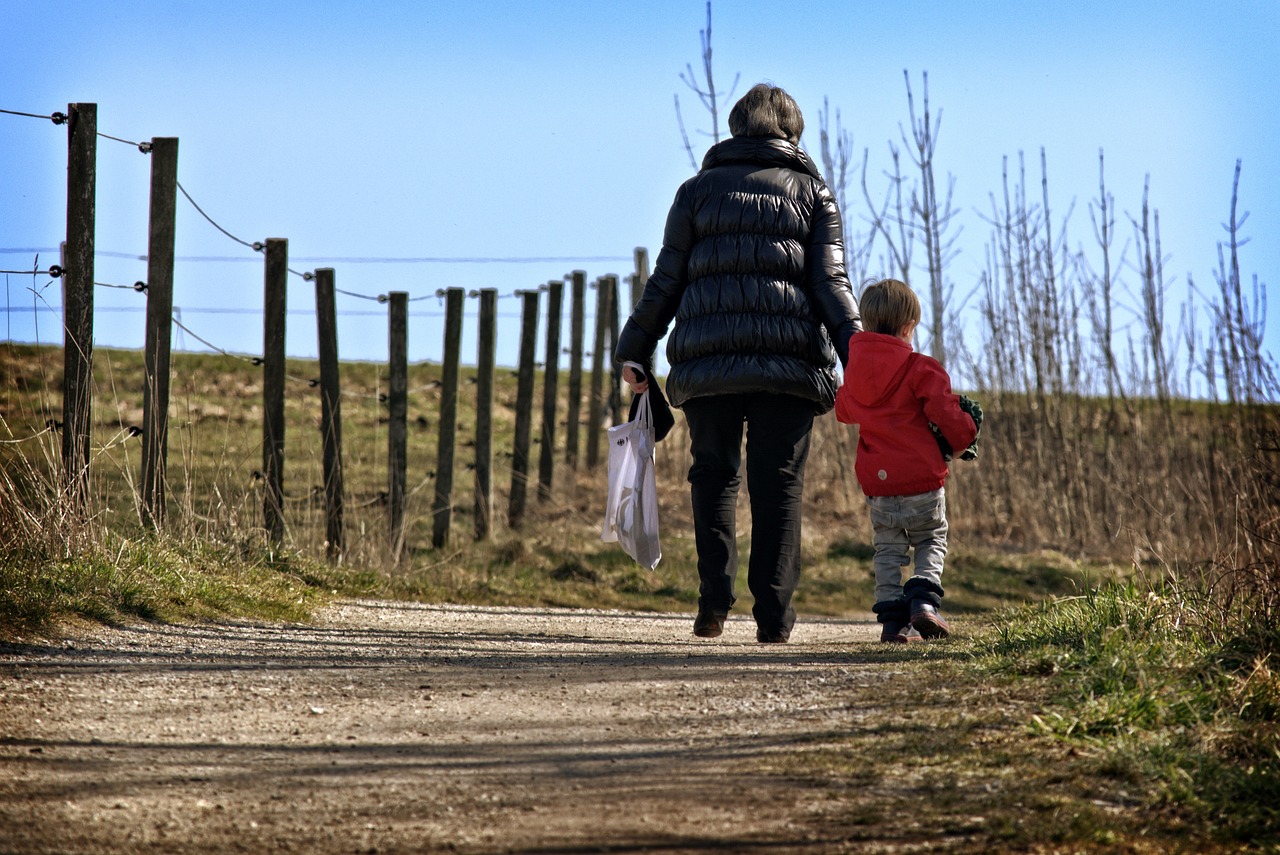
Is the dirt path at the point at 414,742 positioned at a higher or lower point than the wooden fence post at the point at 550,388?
lower

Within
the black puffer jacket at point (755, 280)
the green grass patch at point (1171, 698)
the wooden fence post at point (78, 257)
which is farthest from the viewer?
the wooden fence post at point (78, 257)

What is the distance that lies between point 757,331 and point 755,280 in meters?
0.22

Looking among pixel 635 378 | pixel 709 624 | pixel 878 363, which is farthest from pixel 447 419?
pixel 878 363

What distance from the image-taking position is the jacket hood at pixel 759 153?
5.42 meters

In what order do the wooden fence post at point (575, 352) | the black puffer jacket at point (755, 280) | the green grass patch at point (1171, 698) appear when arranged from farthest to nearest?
the wooden fence post at point (575, 352) → the black puffer jacket at point (755, 280) → the green grass patch at point (1171, 698)

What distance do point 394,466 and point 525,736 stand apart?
6.37 metres

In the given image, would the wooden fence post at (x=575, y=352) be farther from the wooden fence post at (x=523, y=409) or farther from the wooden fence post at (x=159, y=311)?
the wooden fence post at (x=159, y=311)

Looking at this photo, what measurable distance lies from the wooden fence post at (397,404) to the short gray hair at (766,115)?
4585mm

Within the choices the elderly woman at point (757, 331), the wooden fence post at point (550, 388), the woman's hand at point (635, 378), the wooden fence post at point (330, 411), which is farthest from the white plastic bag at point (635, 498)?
the wooden fence post at point (550, 388)

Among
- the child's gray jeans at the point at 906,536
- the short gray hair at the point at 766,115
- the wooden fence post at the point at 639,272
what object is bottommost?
the child's gray jeans at the point at 906,536

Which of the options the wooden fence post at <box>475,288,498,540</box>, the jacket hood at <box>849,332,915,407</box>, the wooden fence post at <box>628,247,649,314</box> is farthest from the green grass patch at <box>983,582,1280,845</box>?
the wooden fence post at <box>628,247,649,314</box>

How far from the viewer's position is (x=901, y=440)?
5340mm

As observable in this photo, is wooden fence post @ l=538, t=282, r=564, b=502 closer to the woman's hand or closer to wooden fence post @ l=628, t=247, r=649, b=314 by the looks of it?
wooden fence post @ l=628, t=247, r=649, b=314

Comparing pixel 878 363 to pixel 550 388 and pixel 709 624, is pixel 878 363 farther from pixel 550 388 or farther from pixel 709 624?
pixel 550 388
